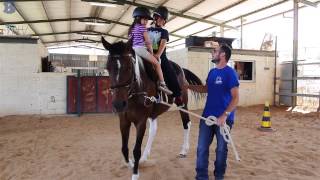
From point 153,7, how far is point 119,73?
11774 mm

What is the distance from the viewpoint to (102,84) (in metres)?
9.92

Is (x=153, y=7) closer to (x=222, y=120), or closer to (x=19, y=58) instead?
(x=19, y=58)

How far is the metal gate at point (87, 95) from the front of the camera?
9484mm

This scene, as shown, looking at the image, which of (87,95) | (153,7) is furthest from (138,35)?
(153,7)

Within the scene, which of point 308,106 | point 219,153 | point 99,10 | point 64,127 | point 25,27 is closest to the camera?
point 219,153

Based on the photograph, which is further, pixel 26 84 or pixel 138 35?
pixel 26 84

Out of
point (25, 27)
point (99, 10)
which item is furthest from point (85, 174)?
point (25, 27)

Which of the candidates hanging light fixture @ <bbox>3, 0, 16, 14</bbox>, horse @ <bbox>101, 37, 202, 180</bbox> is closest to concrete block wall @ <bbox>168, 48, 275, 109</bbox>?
hanging light fixture @ <bbox>3, 0, 16, 14</bbox>

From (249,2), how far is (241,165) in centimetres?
995

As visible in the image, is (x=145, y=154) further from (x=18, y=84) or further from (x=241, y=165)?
(x=18, y=84)

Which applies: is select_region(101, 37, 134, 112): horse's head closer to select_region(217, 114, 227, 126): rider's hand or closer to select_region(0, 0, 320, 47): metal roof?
select_region(217, 114, 227, 126): rider's hand

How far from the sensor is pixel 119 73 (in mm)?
2844

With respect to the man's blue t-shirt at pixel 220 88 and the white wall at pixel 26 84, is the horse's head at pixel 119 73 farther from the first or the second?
the white wall at pixel 26 84

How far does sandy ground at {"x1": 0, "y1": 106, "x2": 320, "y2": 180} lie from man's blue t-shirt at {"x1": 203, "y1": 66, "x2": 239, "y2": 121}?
3.38 feet
